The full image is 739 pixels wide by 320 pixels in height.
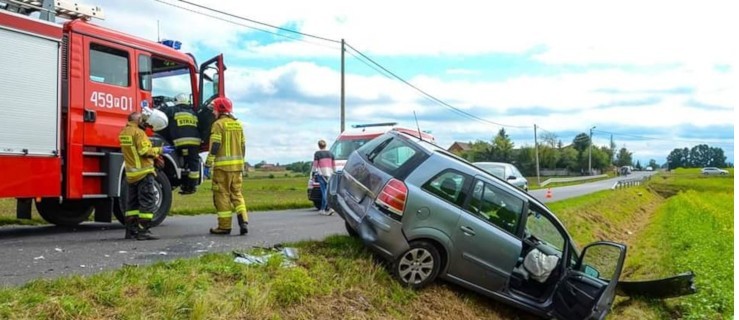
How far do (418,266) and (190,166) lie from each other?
14.5 feet

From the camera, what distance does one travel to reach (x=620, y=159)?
124 meters

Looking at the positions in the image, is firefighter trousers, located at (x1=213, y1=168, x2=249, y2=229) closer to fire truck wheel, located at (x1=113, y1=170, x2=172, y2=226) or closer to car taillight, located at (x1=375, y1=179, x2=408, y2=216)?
fire truck wheel, located at (x1=113, y1=170, x2=172, y2=226)

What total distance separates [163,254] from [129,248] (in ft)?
2.05

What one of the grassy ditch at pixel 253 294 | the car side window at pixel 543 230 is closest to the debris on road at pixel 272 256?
the grassy ditch at pixel 253 294

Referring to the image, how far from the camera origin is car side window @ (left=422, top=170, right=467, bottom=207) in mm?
6512

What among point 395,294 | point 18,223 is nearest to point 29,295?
point 395,294

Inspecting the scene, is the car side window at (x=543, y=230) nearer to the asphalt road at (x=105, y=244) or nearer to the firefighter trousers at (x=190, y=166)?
the asphalt road at (x=105, y=244)

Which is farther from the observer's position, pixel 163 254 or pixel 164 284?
pixel 163 254

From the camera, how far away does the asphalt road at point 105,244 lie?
5684 millimetres

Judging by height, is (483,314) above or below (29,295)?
below

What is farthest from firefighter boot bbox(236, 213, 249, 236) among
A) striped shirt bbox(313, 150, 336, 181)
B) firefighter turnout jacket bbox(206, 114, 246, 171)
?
striped shirt bbox(313, 150, 336, 181)

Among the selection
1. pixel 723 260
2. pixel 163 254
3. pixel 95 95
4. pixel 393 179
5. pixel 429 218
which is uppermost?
pixel 95 95

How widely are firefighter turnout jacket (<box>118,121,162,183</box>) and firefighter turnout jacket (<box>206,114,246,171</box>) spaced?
743mm

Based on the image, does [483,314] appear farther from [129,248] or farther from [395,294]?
[129,248]
